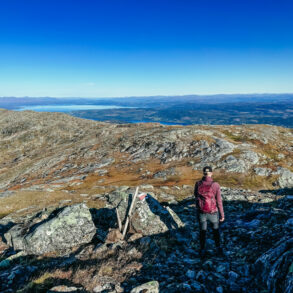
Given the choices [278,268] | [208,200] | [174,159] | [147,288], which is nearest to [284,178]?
[174,159]

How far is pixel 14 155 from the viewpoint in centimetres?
10194

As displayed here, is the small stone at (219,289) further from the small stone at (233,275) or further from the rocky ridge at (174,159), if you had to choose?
the rocky ridge at (174,159)

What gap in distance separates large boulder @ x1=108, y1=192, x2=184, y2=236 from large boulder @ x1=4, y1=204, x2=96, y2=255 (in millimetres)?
2886

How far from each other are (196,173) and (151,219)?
33.8m

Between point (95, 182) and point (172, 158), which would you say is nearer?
point (95, 182)

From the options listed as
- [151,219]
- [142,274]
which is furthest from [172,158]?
[142,274]

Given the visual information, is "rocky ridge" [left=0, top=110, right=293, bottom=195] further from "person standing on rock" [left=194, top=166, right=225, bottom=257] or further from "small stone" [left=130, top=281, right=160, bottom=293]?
"small stone" [left=130, top=281, right=160, bottom=293]

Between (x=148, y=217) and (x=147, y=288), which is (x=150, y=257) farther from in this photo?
(x=148, y=217)

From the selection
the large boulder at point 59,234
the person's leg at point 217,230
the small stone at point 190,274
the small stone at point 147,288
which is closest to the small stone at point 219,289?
the small stone at point 190,274

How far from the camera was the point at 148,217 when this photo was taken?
49.9ft

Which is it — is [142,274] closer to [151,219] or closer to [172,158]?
[151,219]

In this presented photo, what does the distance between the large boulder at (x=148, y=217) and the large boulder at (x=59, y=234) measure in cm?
289

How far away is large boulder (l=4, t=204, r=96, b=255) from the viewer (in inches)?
554

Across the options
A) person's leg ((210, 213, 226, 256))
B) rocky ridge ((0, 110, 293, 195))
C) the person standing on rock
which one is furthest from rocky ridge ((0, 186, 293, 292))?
rocky ridge ((0, 110, 293, 195))
